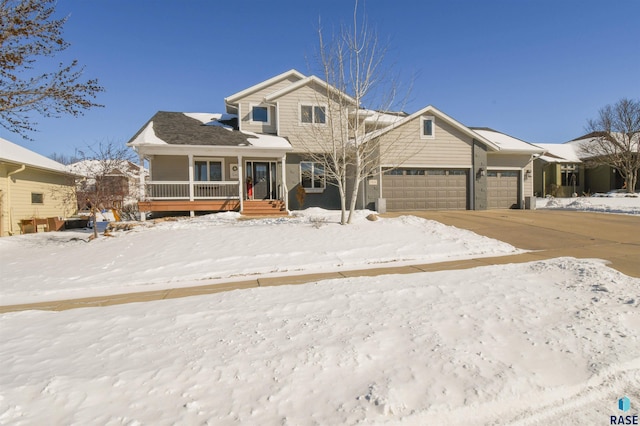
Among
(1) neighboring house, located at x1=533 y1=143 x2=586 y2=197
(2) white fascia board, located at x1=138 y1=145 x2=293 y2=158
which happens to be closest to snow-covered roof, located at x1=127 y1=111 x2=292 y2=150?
(2) white fascia board, located at x1=138 y1=145 x2=293 y2=158

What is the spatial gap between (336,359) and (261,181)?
14958 mm

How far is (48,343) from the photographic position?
3.67m

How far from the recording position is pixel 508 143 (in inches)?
782

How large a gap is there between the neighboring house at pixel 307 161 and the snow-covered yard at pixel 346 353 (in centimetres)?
1021

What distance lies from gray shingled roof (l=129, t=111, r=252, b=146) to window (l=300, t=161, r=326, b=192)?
3.19 meters

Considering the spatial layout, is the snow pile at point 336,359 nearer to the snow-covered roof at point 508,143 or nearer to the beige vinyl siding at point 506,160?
the beige vinyl siding at point 506,160

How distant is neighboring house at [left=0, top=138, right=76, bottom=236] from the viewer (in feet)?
51.5

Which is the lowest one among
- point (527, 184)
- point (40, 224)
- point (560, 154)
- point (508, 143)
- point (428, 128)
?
point (40, 224)

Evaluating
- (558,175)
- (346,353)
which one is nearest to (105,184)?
(346,353)

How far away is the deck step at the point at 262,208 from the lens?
49.4ft

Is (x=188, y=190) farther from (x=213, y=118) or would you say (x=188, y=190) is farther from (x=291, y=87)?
(x=291, y=87)

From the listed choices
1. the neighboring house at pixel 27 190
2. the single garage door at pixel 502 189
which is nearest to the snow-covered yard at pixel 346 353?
the neighboring house at pixel 27 190

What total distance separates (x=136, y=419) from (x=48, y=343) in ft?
6.75

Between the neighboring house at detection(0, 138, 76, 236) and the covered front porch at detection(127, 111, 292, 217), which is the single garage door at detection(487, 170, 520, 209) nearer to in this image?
the covered front porch at detection(127, 111, 292, 217)
